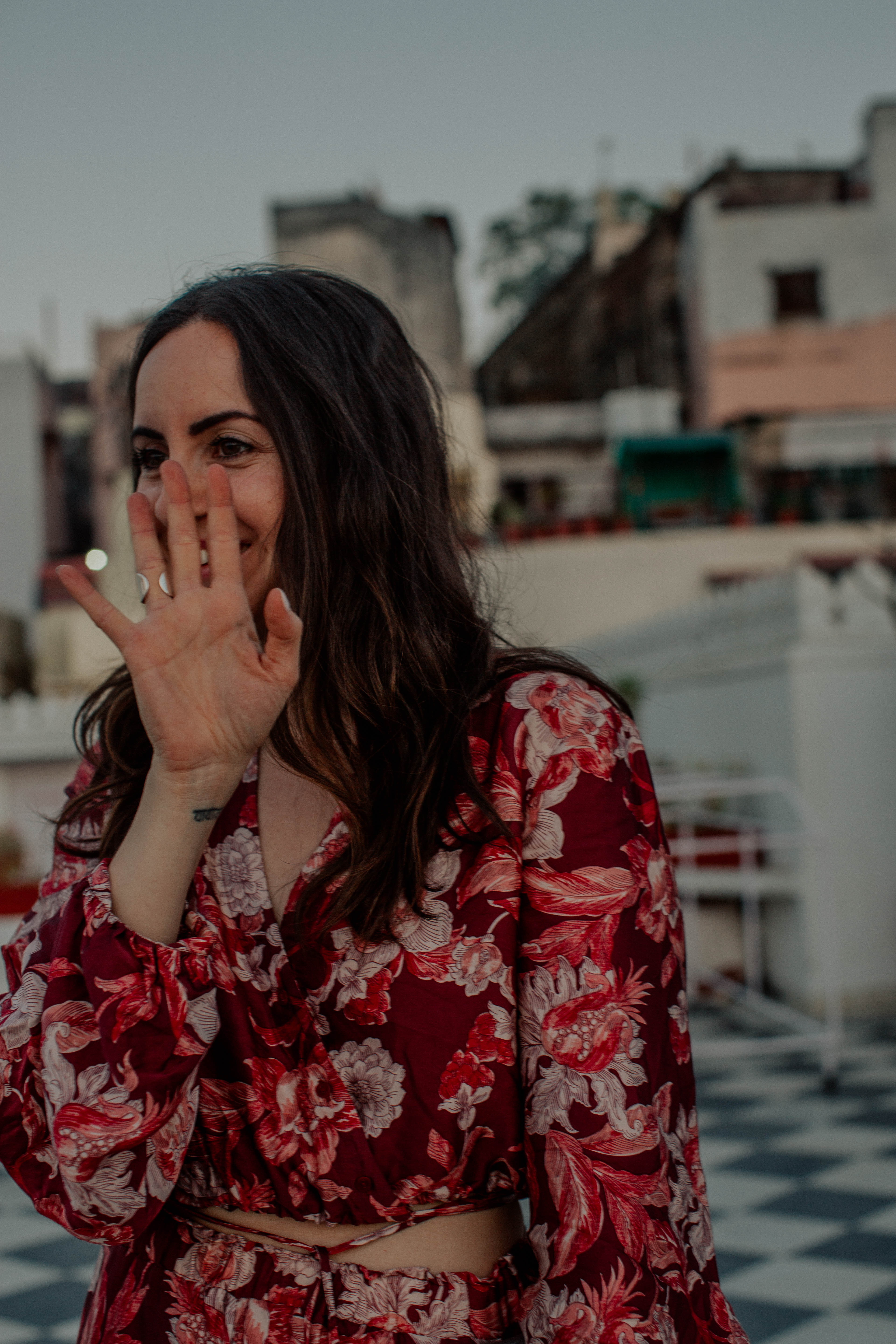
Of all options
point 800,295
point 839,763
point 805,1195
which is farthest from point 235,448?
point 800,295

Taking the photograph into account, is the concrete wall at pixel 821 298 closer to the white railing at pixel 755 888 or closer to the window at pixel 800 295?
the window at pixel 800 295

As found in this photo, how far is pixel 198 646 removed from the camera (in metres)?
1.06

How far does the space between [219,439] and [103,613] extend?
23 centimetres

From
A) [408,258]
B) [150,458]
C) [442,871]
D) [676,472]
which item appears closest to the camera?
[442,871]

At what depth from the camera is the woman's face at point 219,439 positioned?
3.83 feet

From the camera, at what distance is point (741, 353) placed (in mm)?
20781

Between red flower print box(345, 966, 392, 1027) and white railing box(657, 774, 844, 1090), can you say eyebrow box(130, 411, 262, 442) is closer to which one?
red flower print box(345, 966, 392, 1027)

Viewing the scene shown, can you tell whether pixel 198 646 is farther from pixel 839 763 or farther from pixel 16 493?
pixel 16 493

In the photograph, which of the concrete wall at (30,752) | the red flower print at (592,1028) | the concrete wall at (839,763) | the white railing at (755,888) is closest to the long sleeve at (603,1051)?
the red flower print at (592,1028)

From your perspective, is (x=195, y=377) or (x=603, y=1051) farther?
(x=195, y=377)

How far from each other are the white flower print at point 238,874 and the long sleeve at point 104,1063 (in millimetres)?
47

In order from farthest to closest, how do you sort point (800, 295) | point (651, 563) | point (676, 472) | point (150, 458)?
point (676, 472), point (800, 295), point (651, 563), point (150, 458)

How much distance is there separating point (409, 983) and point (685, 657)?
755 centimetres

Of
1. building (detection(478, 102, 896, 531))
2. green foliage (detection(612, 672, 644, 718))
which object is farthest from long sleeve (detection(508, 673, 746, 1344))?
building (detection(478, 102, 896, 531))
